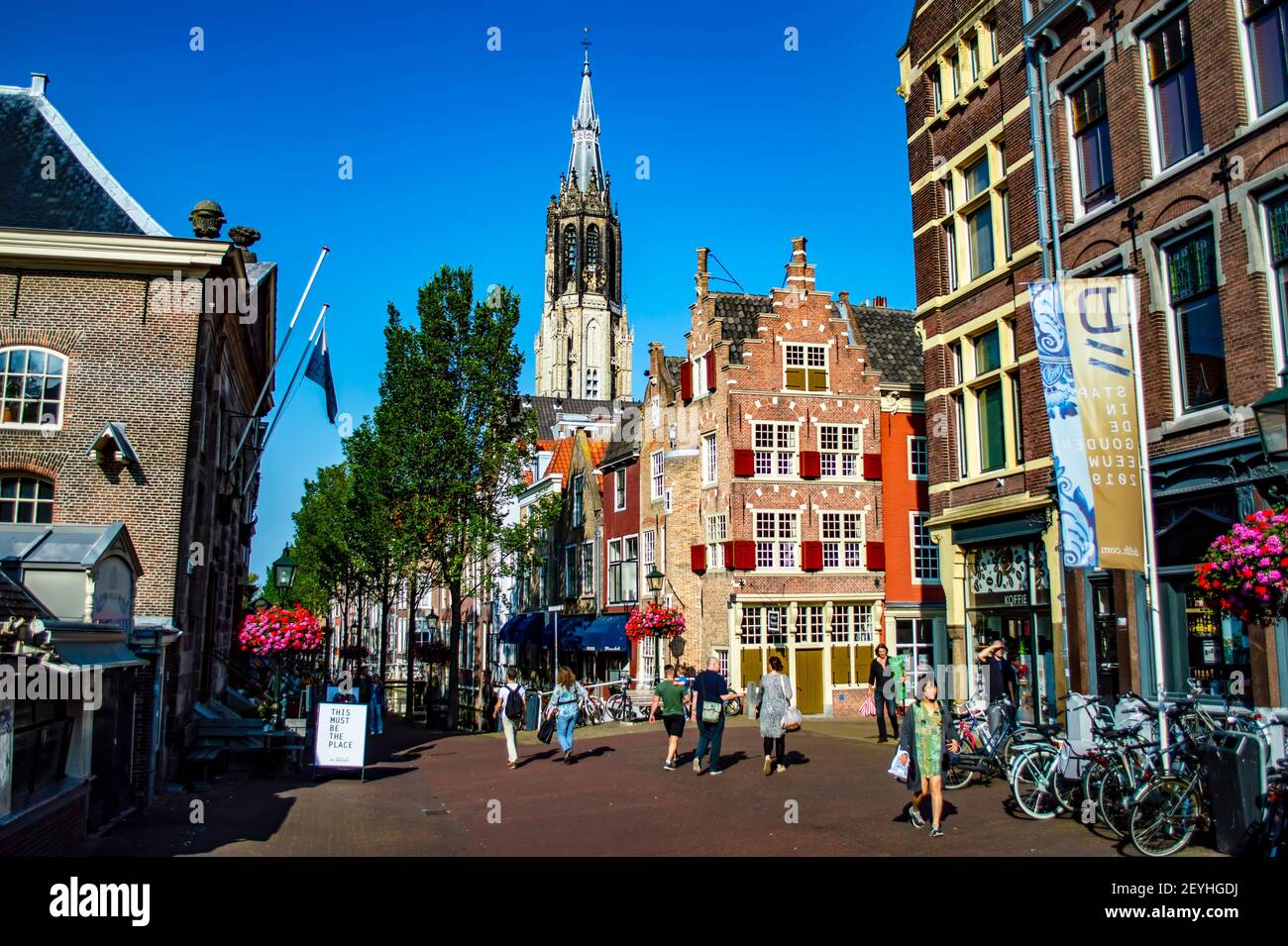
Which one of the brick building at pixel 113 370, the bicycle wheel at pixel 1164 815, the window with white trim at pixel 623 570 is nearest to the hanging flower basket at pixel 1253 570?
the bicycle wheel at pixel 1164 815

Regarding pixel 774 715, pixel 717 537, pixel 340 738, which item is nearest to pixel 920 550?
pixel 717 537

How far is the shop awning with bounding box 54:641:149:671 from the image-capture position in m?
11.0

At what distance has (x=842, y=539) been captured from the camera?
32594 mm

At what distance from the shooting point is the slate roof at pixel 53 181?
1912 cm

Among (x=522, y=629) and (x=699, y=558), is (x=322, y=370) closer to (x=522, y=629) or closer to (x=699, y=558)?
(x=699, y=558)

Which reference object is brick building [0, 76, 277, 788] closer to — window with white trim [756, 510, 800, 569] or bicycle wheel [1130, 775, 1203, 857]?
bicycle wheel [1130, 775, 1203, 857]

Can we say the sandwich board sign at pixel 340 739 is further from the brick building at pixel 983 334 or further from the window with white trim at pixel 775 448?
the window with white trim at pixel 775 448

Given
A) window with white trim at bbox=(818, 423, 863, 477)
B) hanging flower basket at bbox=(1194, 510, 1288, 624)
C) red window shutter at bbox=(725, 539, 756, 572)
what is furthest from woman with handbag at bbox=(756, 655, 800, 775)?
window with white trim at bbox=(818, 423, 863, 477)

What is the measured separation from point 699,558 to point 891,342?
10.2m

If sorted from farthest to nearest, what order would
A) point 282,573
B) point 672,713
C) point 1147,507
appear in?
point 282,573 → point 672,713 → point 1147,507

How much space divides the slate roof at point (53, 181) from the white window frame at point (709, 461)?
1801 centimetres
